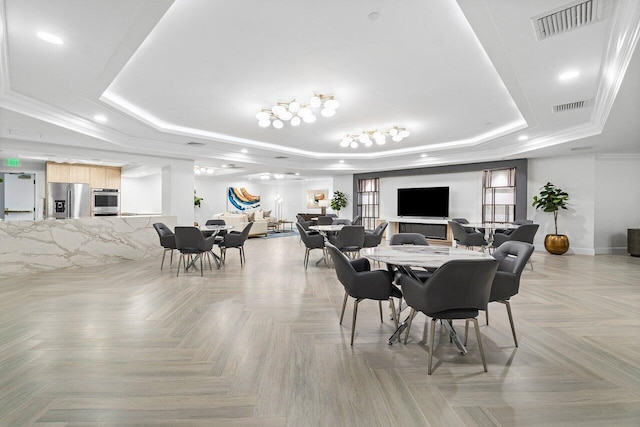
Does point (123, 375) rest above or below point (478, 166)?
below

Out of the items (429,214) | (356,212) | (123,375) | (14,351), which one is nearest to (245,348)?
(123,375)

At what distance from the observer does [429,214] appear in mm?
10219

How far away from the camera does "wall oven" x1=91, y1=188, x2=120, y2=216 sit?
9391mm

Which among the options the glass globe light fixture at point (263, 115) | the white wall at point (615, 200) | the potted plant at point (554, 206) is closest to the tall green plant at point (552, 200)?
the potted plant at point (554, 206)

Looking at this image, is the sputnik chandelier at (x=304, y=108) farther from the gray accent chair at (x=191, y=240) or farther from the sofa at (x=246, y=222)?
the sofa at (x=246, y=222)

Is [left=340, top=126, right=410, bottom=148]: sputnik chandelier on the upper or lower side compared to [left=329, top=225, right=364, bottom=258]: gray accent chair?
upper

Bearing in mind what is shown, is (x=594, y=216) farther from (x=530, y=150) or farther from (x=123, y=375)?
(x=123, y=375)

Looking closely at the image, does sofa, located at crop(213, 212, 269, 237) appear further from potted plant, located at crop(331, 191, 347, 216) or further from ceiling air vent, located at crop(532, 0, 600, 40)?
ceiling air vent, located at crop(532, 0, 600, 40)

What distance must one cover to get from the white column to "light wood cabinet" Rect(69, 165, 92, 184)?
2955 millimetres

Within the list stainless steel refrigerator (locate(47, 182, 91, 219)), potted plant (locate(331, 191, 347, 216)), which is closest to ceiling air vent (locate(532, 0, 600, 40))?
potted plant (locate(331, 191, 347, 216))

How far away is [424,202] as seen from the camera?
10344 mm

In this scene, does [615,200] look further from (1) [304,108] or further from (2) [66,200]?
(2) [66,200]

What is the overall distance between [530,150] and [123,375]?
8400mm

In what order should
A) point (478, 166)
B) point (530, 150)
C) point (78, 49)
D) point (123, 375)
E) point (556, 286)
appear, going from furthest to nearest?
point (478, 166) < point (530, 150) < point (556, 286) < point (78, 49) < point (123, 375)
